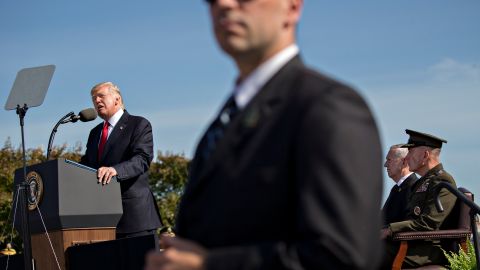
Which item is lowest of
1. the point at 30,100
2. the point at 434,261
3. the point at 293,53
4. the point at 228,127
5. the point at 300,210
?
the point at 434,261

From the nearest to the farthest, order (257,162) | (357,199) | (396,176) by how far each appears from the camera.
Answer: (357,199)
(257,162)
(396,176)

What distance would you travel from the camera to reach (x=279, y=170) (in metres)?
1.57

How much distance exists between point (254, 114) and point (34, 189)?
5819mm

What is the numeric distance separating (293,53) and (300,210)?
0.38 metres

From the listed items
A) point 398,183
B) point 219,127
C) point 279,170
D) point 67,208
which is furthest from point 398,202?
point 279,170

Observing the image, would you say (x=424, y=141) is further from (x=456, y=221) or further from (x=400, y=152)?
(x=456, y=221)

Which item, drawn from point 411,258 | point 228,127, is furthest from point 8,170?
point 228,127

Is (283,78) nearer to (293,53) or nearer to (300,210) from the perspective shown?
(293,53)

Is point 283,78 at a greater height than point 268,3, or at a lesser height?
lesser

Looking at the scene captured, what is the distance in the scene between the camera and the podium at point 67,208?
6.85m

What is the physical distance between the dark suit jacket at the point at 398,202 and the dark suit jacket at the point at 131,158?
299 centimetres

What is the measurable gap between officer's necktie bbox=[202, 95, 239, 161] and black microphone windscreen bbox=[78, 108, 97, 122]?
19.0 feet

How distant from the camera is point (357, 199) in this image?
149cm

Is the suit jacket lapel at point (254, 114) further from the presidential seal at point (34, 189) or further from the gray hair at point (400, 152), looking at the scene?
the gray hair at point (400, 152)
